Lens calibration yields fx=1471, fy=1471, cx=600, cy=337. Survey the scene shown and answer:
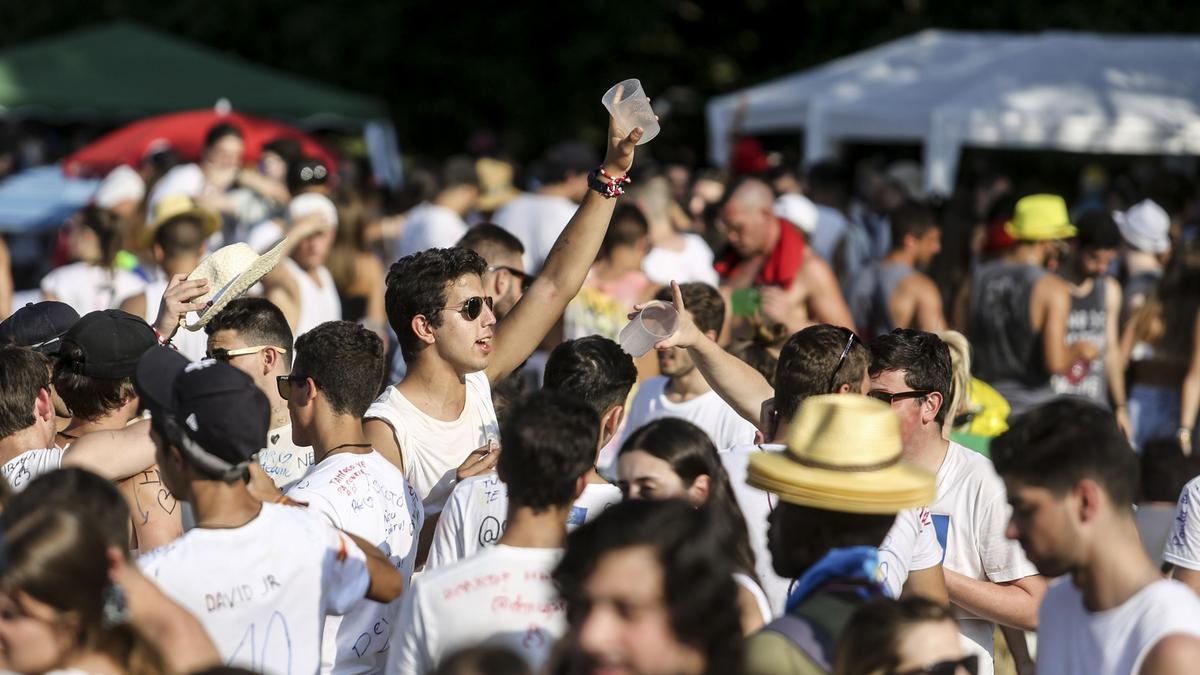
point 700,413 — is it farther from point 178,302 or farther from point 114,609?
point 114,609

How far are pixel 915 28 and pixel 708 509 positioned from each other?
18.0 metres

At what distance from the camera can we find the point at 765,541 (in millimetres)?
3910

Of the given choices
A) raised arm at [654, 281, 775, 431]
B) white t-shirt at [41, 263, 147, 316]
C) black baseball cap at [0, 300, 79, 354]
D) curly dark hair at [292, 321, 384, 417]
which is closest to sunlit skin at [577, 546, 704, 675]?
curly dark hair at [292, 321, 384, 417]

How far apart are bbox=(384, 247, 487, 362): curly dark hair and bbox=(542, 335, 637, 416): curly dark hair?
16.2 inches

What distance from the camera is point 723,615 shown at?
2.79 meters

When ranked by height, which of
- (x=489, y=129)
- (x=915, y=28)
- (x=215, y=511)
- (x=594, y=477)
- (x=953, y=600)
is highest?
(x=215, y=511)

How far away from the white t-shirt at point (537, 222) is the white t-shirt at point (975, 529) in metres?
5.13

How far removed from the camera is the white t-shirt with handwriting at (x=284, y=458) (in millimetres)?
5055

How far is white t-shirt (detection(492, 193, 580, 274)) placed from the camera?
31.3 feet

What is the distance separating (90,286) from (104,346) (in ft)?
13.5

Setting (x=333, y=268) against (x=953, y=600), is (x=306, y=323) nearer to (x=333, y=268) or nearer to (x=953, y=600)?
(x=333, y=268)

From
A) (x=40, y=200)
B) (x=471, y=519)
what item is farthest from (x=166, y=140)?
(x=471, y=519)

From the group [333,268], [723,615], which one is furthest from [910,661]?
[333,268]

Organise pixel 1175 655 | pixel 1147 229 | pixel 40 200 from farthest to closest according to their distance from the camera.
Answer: pixel 40 200, pixel 1147 229, pixel 1175 655
